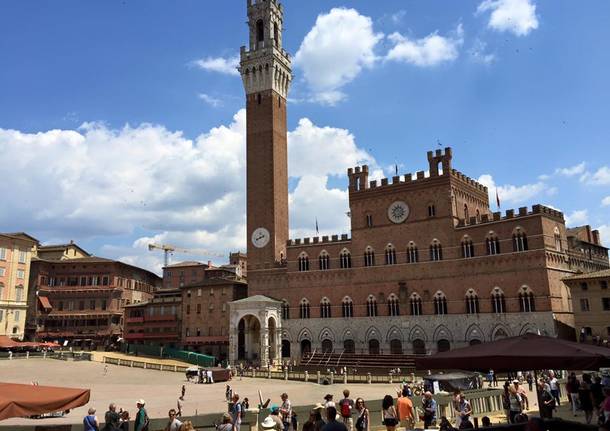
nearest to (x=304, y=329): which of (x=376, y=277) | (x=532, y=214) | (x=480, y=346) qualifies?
(x=376, y=277)

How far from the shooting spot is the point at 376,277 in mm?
54688

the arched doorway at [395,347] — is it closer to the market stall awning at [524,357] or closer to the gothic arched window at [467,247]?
the gothic arched window at [467,247]

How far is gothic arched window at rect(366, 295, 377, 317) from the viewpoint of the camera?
178 feet

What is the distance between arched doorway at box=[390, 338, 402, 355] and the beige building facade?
46861 millimetres

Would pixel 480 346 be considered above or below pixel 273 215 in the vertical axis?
below

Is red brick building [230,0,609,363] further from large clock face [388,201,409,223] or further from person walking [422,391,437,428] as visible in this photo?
person walking [422,391,437,428]

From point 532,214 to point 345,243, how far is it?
1943 cm

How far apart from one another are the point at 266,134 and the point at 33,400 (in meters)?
56.6

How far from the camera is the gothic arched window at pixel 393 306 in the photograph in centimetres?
5288

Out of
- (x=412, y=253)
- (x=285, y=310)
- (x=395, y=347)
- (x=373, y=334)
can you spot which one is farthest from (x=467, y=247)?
(x=285, y=310)

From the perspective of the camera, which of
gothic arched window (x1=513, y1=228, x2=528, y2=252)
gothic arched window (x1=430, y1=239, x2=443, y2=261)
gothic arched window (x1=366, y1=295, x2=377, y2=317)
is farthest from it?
gothic arched window (x1=366, y1=295, x2=377, y2=317)

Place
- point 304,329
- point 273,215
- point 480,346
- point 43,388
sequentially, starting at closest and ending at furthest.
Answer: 1. point 43,388
2. point 480,346
3. point 304,329
4. point 273,215

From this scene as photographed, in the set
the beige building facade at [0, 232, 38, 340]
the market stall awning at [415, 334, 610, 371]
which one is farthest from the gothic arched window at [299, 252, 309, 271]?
the market stall awning at [415, 334, 610, 371]

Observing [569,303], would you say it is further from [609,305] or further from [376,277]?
[376,277]
